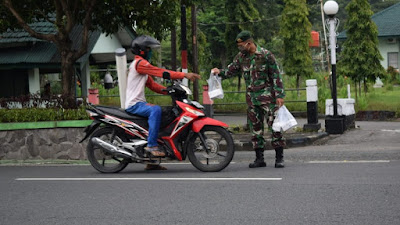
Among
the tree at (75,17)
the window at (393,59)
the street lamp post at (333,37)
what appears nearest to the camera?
the tree at (75,17)

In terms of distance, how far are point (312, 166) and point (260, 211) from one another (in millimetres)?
3305

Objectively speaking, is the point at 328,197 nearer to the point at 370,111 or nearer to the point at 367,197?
the point at 367,197

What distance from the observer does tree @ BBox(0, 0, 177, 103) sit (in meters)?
14.8

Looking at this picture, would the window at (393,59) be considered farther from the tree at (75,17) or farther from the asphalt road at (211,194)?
the asphalt road at (211,194)

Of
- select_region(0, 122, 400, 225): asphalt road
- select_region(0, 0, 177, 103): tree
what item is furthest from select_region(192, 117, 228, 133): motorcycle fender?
select_region(0, 0, 177, 103): tree

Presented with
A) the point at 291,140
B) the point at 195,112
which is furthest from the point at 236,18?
the point at 195,112

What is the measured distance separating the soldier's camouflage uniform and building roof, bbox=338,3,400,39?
39.0 meters

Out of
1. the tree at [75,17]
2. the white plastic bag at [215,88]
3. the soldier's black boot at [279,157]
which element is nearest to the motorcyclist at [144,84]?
the white plastic bag at [215,88]

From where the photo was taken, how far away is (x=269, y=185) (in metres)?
8.23

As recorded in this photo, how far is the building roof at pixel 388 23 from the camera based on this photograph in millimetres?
47438

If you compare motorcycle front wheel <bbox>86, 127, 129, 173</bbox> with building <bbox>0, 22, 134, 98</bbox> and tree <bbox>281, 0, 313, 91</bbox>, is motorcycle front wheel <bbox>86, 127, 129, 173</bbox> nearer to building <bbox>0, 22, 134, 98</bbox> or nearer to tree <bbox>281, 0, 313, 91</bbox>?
building <bbox>0, 22, 134, 98</bbox>

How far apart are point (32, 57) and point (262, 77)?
15945 millimetres

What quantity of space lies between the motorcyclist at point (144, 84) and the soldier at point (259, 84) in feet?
2.82

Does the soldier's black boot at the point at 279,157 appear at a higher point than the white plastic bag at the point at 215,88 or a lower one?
lower
